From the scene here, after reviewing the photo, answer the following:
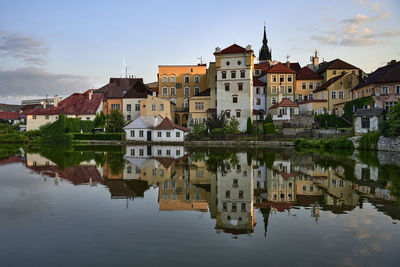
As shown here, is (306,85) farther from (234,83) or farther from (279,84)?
(234,83)

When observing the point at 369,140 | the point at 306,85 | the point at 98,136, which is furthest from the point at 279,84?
the point at 98,136

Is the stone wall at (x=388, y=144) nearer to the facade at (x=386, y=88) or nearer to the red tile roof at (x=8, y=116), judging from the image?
the facade at (x=386, y=88)

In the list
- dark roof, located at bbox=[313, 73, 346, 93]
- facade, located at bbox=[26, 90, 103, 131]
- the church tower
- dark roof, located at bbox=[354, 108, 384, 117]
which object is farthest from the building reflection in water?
the church tower

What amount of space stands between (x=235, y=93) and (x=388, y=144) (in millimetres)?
25038

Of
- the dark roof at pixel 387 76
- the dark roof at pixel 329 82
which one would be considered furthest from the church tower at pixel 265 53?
the dark roof at pixel 387 76

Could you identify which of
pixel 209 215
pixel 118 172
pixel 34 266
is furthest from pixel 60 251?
pixel 118 172

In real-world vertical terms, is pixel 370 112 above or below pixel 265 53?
below

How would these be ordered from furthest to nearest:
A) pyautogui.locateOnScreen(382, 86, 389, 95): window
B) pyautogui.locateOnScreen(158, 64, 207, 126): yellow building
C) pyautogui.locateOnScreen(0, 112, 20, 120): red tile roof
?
1. pyautogui.locateOnScreen(0, 112, 20, 120): red tile roof
2. pyautogui.locateOnScreen(158, 64, 207, 126): yellow building
3. pyautogui.locateOnScreen(382, 86, 389, 95): window

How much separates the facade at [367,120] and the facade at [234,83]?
17.4 metres

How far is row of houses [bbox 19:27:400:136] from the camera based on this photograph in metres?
50.7

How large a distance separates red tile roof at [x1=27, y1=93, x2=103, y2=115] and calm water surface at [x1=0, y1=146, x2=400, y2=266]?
49371 mm

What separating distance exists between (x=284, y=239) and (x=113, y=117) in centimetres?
5062

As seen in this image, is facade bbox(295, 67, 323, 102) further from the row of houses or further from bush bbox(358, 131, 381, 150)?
bush bbox(358, 131, 381, 150)

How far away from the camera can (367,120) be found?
3869 cm
